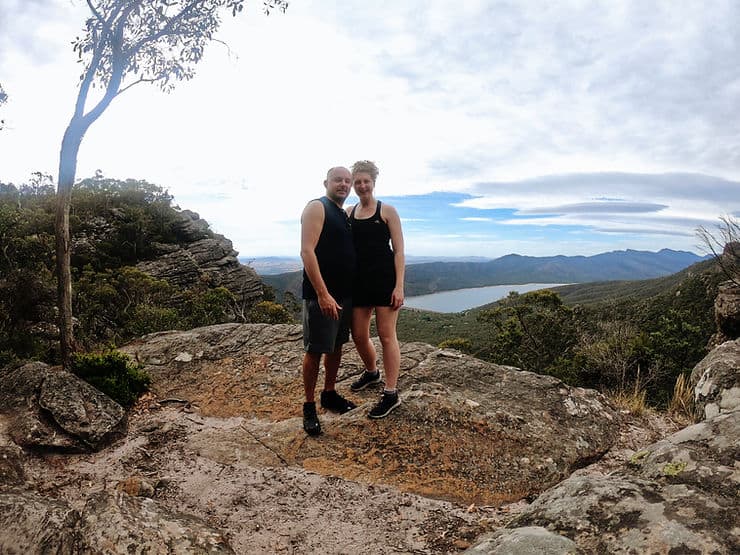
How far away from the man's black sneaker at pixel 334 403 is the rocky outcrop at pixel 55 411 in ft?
6.50

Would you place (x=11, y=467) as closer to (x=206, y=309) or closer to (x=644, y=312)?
(x=206, y=309)

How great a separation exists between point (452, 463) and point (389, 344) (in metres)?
1.13

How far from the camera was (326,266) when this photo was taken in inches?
151

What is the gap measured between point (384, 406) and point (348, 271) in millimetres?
1340

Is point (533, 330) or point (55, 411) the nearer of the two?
point (55, 411)

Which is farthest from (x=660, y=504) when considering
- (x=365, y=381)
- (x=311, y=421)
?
(x=365, y=381)

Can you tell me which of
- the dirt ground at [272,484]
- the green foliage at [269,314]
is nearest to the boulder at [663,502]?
the dirt ground at [272,484]

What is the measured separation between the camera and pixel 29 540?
2.32 meters

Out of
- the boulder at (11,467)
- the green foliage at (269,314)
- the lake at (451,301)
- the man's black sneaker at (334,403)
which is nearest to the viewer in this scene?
the boulder at (11,467)

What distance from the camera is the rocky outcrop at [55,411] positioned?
12.8 feet

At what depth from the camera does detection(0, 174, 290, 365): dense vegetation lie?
7.50 metres

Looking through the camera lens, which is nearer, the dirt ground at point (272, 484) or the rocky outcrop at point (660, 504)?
the rocky outcrop at point (660, 504)

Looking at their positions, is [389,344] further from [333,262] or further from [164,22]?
[164,22]

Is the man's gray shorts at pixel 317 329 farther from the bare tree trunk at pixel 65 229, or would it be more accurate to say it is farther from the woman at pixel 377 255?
the bare tree trunk at pixel 65 229
